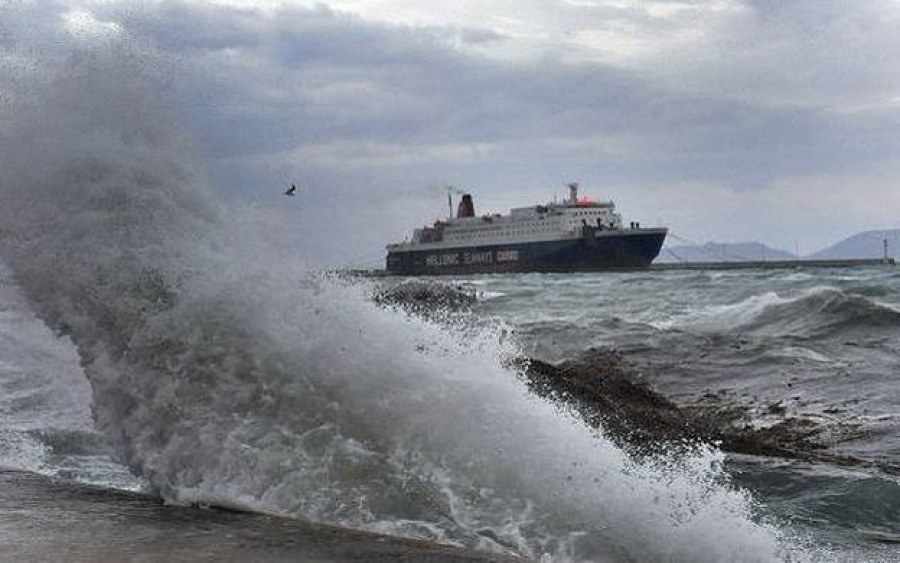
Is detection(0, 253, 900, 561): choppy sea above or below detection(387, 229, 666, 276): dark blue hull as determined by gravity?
below

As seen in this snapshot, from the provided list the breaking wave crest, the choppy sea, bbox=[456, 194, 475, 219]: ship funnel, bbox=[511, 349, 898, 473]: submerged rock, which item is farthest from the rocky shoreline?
bbox=[456, 194, 475, 219]: ship funnel

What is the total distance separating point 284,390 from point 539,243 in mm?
76851

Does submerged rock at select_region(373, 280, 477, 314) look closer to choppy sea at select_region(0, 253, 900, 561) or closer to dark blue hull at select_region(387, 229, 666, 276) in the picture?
choppy sea at select_region(0, 253, 900, 561)

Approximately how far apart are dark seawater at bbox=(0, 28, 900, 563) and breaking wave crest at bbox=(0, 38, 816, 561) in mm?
Answer: 14

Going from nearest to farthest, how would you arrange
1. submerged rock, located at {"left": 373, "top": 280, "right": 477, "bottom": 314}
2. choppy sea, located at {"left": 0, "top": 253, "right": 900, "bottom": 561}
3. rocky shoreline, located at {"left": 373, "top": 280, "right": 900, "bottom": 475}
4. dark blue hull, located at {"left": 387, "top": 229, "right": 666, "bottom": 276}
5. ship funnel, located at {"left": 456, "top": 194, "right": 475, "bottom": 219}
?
1. choppy sea, located at {"left": 0, "top": 253, "right": 900, "bottom": 561}
2. rocky shoreline, located at {"left": 373, "top": 280, "right": 900, "bottom": 475}
3. submerged rock, located at {"left": 373, "top": 280, "right": 477, "bottom": 314}
4. dark blue hull, located at {"left": 387, "top": 229, "right": 666, "bottom": 276}
5. ship funnel, located at {"left": 456, "top": 194, "right": 475, "bottom": 219}

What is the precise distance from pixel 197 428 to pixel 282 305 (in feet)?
3.74

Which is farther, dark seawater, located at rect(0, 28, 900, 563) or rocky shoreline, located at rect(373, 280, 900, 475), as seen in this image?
rocky shoreline, located at rect(373, 280, 900, 475)

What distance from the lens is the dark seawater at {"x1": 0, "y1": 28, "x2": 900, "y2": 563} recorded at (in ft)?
15.7

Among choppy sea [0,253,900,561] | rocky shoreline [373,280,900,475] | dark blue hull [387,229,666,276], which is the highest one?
dark blue hull [387,229,666,276]

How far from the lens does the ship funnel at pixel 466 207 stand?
102 metres

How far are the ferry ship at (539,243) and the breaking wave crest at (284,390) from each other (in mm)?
73744

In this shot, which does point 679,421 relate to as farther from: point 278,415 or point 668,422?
point 278,415

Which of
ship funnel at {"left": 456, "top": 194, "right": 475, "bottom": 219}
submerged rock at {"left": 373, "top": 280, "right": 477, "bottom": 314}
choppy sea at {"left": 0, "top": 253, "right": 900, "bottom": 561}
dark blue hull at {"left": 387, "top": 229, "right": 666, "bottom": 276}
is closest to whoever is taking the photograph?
choppy sea at {"left": 0, "top": 253, "right": 900, "bottom": 561}

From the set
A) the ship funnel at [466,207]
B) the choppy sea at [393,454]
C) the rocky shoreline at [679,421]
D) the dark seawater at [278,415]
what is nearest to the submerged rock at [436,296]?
the rocky shoreline at [679,421]
